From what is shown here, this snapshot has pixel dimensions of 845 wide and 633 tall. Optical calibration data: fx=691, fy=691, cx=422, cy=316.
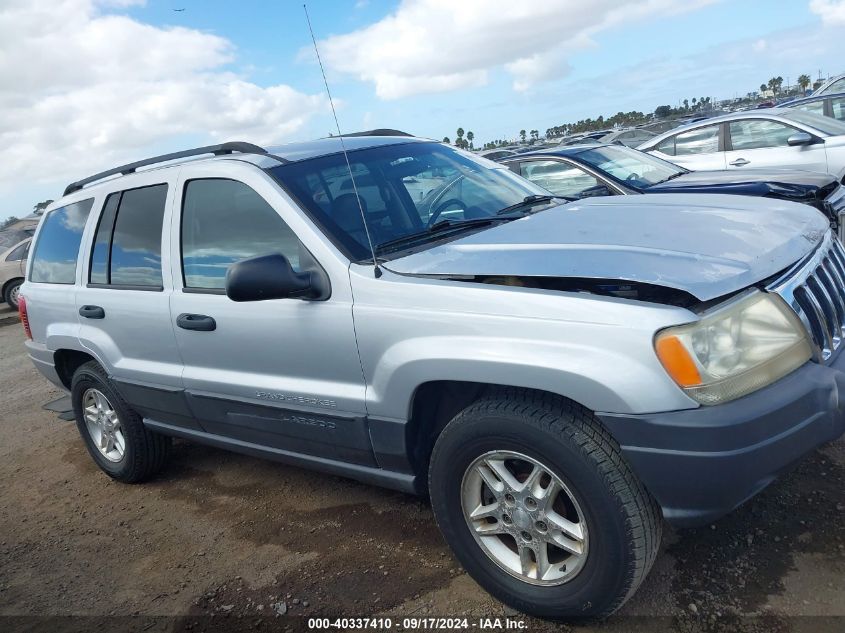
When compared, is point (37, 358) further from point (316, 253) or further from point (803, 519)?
point (803, 519)

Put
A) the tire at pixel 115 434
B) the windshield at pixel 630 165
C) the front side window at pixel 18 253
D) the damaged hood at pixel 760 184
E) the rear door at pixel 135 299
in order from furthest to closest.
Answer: the front side window at pixel 18 253 → the windshield at pixel 630 165 → the damaged hood at pixel 760 184 → the tire at pixel 115 434 → the rear door at pixel 135 299

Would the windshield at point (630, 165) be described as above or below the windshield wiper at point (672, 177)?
above

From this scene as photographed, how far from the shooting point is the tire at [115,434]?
168 inches

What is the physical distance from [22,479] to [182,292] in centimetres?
254

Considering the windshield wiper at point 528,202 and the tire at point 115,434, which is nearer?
the windshield wiper at point 528,202

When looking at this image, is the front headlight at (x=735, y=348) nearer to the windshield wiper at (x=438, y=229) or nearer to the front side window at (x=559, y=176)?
the windshield wiper at (x=438, y=229)

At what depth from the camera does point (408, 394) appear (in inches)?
105

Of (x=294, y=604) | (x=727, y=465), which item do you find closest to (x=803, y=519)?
(x=727, y=465)

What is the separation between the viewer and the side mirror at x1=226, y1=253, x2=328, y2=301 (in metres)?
2.66

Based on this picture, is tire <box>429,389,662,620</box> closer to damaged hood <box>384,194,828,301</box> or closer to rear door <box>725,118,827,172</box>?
damaged hood <box>384,194,828,301</box>

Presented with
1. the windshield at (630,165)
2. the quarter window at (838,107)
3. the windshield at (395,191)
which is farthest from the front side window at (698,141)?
the windshield at (395,191)

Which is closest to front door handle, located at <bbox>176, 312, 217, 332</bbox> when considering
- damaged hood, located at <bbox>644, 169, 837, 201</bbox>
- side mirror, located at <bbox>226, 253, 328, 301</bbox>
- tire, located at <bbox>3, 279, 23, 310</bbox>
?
side mirror, located at <bbox>226, 253, 328, 301</bbox>

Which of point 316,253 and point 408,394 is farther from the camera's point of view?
point 316,253

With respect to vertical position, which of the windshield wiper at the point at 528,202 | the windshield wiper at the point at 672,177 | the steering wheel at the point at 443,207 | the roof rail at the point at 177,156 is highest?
the roof rail at the point at 177,156
